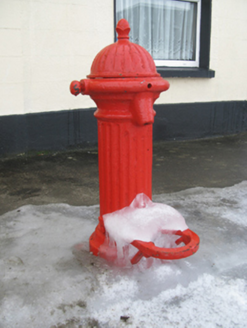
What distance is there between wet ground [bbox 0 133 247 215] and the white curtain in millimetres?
1754

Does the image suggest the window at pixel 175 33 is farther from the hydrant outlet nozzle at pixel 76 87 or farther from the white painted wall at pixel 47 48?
the hydrant outlet nozzle at pixel 76 87

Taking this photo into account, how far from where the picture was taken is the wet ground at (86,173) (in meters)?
3.28

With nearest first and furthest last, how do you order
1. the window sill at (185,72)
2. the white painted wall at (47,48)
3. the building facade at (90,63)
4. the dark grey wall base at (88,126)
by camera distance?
the white painted wall at (47,48)
the building facade at (90,63)
the dark grey wall base at (88,126)
the window sill at (185,72)

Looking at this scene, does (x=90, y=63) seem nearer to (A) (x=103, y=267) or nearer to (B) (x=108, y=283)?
(A) (x=103, y=267)

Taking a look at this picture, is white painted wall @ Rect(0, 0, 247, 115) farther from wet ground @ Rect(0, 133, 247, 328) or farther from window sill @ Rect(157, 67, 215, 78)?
wet ground @ Rect(0, 133, 247, 328)

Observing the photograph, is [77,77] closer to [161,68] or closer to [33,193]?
[161,68]

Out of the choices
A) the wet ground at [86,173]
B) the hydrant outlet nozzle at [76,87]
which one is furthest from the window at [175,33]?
the hydrant outlet nozzle at [76,87]

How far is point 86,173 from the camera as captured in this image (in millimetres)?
3963

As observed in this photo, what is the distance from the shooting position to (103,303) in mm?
1756

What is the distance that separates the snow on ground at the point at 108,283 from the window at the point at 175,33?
3694 mm

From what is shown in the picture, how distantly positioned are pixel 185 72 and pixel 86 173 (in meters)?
2.76

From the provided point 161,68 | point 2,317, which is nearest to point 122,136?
point 2,317

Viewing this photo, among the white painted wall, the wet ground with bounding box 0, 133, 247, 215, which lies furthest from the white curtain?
the wet ground with bounding box 0, 133, 247, 215

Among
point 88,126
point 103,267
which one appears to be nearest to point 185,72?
point 88,126
